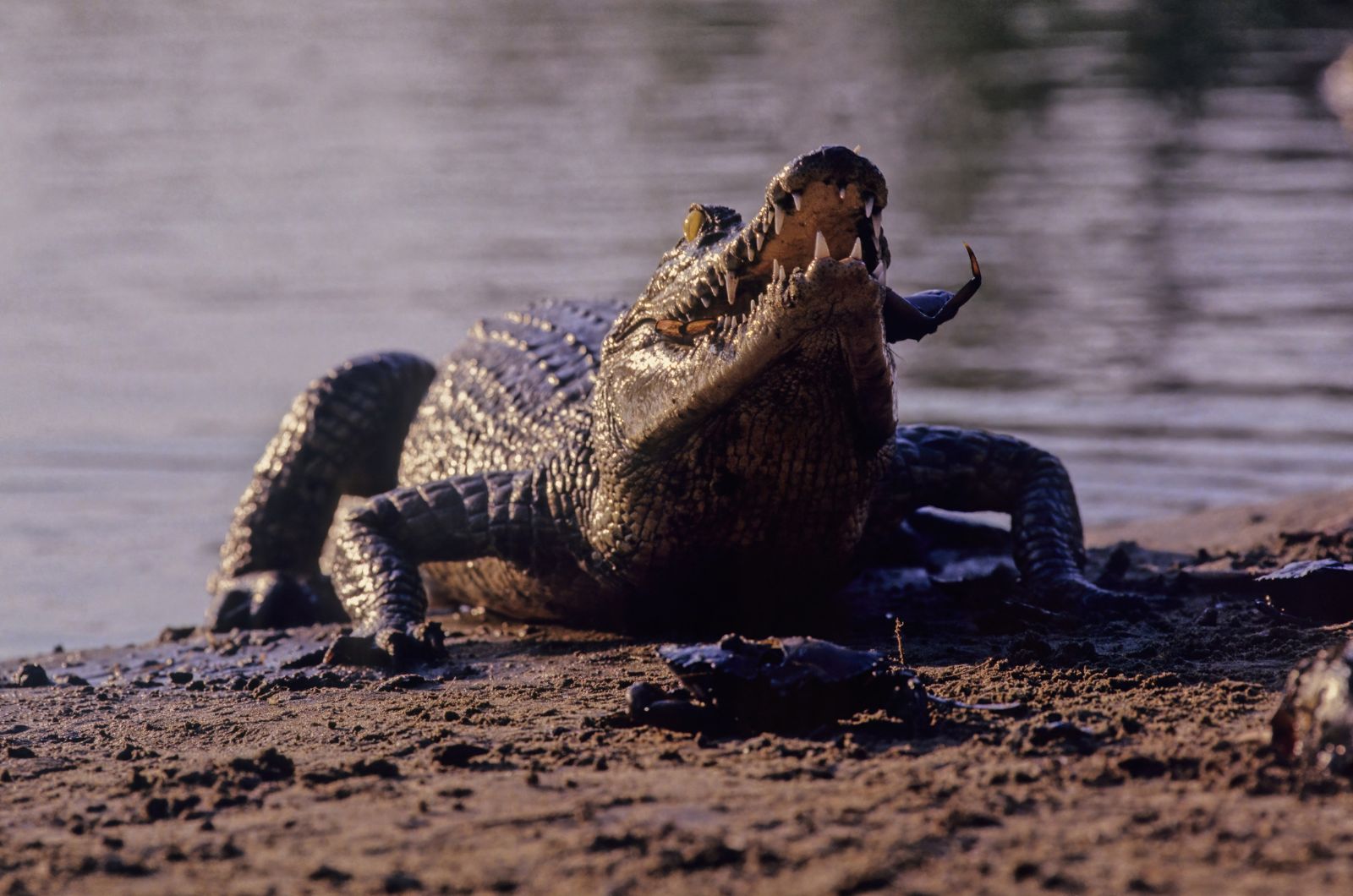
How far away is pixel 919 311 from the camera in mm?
4367

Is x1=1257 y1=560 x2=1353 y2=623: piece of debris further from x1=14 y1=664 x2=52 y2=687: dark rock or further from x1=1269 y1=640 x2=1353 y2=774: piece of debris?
x1=14 y1=664 x2=52 y2=687: dark rock

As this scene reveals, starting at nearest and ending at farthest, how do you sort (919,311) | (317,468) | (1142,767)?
(1142,767), (919,311), (317,468)

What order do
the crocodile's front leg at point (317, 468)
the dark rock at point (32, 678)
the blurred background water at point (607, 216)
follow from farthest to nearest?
the blurred background water at point (607, 216), the crocodile's front leg at point (317, 468), the dark rock at point (32, 678)

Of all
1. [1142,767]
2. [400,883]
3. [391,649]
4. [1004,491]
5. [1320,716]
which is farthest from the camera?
[1004,491]

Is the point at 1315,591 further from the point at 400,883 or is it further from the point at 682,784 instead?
the point at 400,883

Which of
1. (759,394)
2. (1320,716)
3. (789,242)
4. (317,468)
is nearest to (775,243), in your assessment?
(789,242)

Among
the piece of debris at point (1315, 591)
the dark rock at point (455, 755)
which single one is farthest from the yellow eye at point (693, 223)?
the piece of debris at point (1315, 591)

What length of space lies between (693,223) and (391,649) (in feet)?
5.01

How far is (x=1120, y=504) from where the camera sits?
8219 millimetres

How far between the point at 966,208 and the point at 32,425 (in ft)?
29.1

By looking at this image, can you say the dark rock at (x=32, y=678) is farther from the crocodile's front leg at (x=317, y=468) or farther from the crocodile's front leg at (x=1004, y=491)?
the crocodile's front leg at (x=1004, y=491)

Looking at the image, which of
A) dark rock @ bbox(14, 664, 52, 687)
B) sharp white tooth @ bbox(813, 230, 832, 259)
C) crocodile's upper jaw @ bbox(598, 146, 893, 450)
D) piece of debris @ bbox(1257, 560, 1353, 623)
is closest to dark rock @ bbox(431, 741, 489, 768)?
crocodile's upper jaw @ bbox(598, 146, 893, 450)

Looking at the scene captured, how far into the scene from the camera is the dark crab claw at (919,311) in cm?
426

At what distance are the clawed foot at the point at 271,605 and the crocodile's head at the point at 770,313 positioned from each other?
7.07 feet
